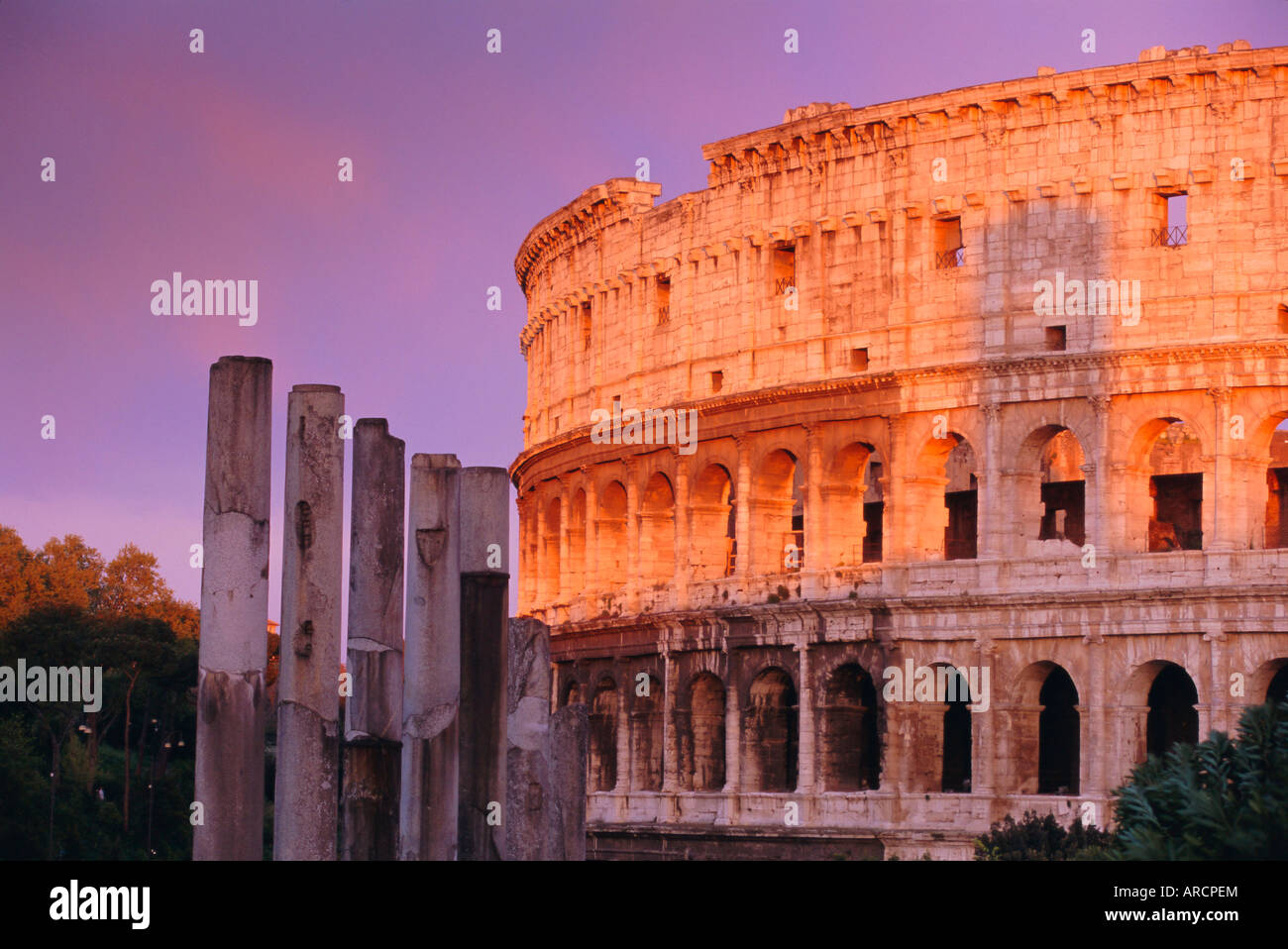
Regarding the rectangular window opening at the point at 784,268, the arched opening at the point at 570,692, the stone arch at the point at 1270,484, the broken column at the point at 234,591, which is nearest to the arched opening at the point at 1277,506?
the stone arch at the point at 1270,484

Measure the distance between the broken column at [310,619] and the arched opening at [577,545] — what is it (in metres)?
30.4

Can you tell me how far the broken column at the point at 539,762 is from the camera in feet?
90.8

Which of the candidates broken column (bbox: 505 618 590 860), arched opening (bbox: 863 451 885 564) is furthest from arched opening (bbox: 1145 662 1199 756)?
broken column (bbox: 505 618 590 860)

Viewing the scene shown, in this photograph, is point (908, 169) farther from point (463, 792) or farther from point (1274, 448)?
point (463, 792)

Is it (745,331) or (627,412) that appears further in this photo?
(627,412)

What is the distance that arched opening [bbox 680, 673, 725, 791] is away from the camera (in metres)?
49.0

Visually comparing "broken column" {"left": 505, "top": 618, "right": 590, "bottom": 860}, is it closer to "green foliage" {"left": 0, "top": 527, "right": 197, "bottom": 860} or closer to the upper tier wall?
the upper tier wall

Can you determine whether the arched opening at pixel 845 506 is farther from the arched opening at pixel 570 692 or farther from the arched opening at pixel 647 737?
the arched opening at pixel 570 692

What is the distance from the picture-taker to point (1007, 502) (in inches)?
1727

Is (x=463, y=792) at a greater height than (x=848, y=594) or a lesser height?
lesser

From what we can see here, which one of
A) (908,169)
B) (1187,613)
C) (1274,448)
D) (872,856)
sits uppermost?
(908,169)

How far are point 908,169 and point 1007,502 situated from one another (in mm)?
6718
